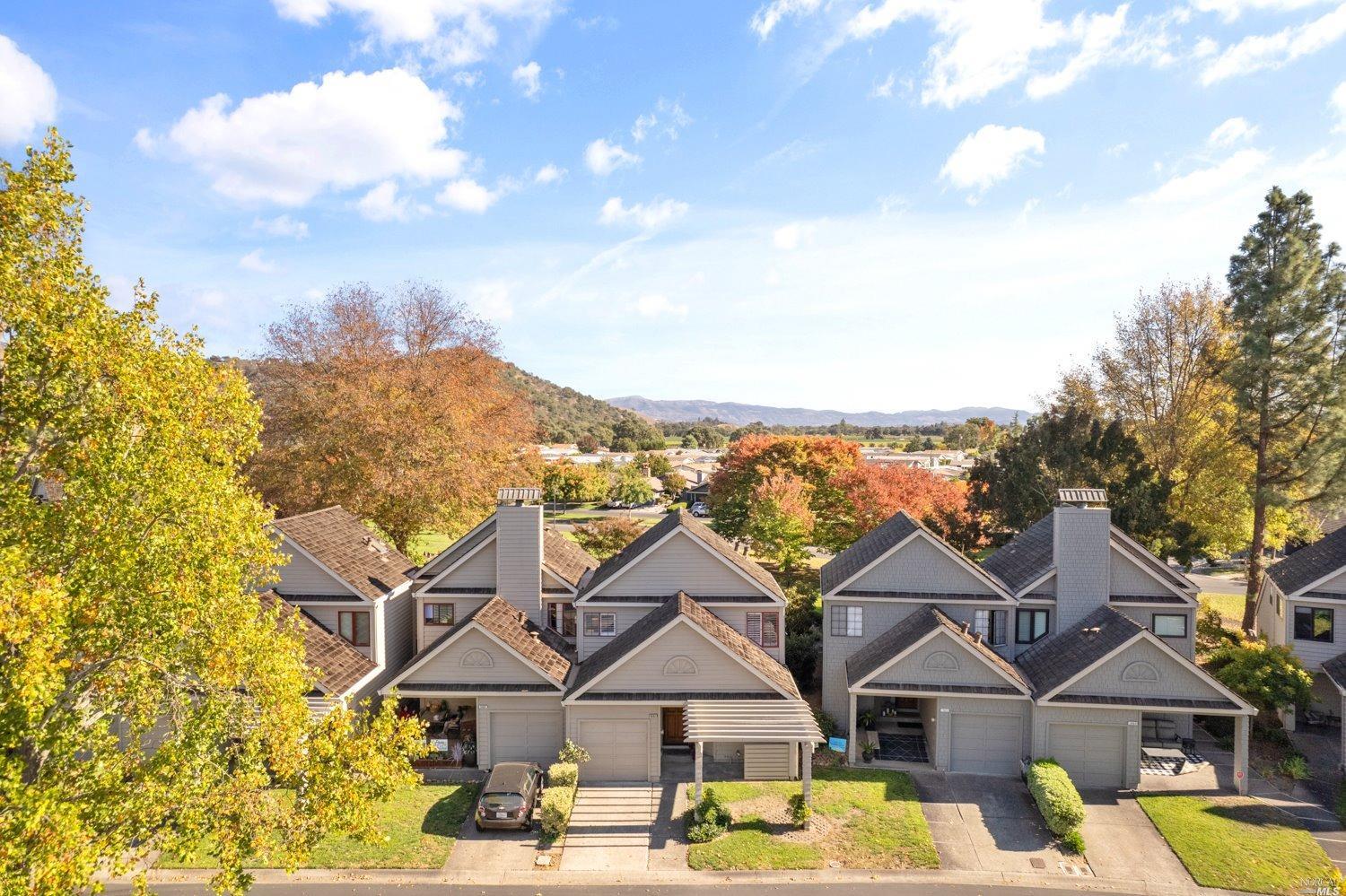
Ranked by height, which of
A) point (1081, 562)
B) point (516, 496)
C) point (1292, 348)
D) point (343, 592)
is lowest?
point (343, 592)

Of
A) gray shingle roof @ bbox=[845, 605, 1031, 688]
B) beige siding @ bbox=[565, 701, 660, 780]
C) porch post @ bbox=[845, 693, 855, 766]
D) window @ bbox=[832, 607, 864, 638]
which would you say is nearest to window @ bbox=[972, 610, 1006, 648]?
gray shingle roof @ bbox=[845, 605, 1031, 688]

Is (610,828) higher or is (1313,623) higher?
(1313,623)

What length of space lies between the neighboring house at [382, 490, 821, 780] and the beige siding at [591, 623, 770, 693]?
1.4 inches

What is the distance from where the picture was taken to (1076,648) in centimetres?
2292

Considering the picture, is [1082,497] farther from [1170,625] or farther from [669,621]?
[669,621]

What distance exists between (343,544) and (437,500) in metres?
10.7

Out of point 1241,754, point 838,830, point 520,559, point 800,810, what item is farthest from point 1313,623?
point 520,559

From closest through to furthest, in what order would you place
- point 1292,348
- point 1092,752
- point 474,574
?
point 1092,752 → point 474,574 → point 1292,348

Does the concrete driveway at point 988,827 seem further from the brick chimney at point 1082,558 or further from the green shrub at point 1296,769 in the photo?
the green shrub at point 1296,769

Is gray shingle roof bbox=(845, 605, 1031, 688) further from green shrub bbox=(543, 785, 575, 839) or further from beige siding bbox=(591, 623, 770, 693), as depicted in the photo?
green shrub bbox=(543, 785, 575, 839)

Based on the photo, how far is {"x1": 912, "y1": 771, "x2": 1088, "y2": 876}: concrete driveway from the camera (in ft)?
58.4

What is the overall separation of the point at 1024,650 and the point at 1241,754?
6.36 meters

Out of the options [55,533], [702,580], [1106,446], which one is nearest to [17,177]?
[55,533]

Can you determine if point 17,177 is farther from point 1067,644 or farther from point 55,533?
point 1067,644
